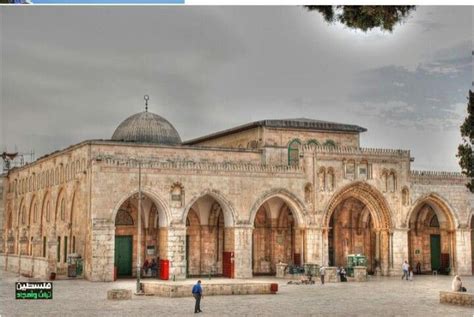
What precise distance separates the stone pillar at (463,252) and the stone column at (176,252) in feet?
44.2

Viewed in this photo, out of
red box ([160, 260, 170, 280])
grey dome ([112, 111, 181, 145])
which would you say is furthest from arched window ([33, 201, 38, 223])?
red box ([160, 260, 170, 280])

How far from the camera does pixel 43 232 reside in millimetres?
37344

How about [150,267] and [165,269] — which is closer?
[165,269]

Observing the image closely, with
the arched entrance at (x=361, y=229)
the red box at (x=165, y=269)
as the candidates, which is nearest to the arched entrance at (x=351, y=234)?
the arched entrance at (x=361, y=229)

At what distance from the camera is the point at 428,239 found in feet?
127

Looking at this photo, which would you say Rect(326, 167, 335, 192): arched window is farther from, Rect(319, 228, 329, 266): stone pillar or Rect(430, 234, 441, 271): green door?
Rect(430, 234, 441, 271): green door

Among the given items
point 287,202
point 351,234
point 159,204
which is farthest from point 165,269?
point 351,234

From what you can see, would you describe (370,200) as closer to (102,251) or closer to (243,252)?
(243,252)

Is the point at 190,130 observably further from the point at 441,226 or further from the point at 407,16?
the point at 407,16

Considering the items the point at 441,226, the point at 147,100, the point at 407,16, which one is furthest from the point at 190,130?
the point at 407,16

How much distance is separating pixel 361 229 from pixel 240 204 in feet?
26.8

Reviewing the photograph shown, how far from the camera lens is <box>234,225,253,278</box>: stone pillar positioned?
105ft

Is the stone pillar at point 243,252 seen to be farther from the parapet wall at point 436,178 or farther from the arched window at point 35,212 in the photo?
the arched window at point 35,212

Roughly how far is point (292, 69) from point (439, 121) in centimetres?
612
